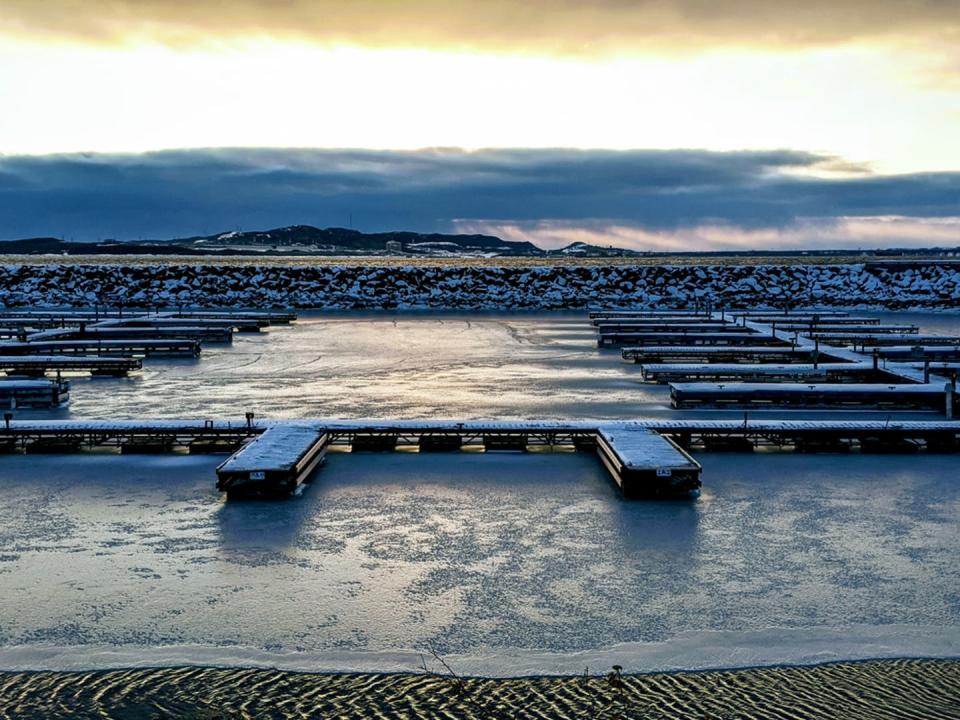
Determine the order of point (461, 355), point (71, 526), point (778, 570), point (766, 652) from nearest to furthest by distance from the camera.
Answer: point (766, 652) < point (778, 570) < point (71, 526) < point (461, 355)

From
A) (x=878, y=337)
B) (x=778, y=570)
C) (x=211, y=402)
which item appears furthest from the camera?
(x=878, y=337)

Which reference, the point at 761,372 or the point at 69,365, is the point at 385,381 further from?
the point at 761,372

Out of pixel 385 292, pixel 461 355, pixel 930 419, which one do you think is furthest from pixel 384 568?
pixel 385 292

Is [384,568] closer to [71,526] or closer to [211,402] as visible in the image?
[71,526]

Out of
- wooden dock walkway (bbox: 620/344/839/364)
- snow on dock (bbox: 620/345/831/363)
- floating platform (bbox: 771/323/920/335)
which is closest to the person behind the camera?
wooden dock walkway (bbox: 620/344/839/364)

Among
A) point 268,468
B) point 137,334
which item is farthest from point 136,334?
point 268,468

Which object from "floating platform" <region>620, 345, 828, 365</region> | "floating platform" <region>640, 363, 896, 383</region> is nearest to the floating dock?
"floating platform" <region>640, 363, 896, 383</region>

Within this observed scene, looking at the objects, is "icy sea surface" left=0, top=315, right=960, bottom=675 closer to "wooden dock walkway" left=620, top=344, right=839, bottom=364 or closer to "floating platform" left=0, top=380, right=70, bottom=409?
"floating platform" left=0, top=380, right=70, bottom=409
